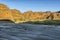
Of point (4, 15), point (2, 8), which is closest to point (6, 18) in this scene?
point (4, 15)

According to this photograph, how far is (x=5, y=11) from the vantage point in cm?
18462

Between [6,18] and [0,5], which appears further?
[0,5]

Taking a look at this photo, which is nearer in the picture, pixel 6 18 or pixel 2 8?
pixel 6 18

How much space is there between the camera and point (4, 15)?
17638 centimetres

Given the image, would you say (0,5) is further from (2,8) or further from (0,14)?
(0,14)

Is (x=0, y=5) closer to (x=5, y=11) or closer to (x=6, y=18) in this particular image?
(x=5, y=11)

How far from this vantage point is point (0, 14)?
177 metres

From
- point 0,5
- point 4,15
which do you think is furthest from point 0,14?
point 0,5

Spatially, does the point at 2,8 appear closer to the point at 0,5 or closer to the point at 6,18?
the point at 0,5

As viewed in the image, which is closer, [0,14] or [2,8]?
[0,14]

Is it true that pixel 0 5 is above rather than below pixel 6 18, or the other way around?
above

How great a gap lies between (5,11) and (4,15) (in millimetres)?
9149

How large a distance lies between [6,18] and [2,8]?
24.2 m

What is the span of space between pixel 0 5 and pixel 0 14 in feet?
54.6
